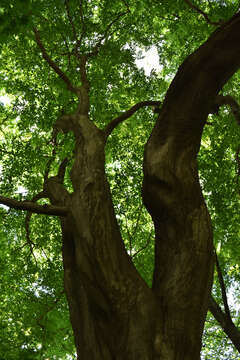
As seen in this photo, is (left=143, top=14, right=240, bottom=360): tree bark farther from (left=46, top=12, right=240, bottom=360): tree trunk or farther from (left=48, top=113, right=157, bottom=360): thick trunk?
(left=48, top=113, right=157, bottom=360): thick trunk

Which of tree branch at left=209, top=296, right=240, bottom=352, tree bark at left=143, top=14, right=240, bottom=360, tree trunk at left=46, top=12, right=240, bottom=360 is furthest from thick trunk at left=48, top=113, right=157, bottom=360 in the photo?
tree branch at left=209, top=296, right=240, bottom=352

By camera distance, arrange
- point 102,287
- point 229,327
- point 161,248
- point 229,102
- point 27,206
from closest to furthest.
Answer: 1. point 102,287
2. point 161,248
3. point 27,206
4. point 229,102
5. point 229,327

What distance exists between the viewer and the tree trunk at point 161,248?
3.53 m

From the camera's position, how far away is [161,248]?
4145 millimetres

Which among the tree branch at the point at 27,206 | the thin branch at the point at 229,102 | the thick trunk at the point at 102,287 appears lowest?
the thick trunk at the point at 102,287

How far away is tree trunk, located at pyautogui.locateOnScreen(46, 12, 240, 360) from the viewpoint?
3.53 m

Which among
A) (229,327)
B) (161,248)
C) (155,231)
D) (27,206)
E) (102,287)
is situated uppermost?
(27,206)

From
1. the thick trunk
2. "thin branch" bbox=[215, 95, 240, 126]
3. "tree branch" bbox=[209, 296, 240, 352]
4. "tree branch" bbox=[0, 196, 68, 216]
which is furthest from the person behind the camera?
"tree branch" bbox=[209, 296, 240, 352]

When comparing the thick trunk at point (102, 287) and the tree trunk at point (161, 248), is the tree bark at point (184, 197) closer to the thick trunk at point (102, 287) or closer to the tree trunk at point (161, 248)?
the tree trunk at point (161, 248)

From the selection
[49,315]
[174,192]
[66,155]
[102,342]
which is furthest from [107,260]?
[49,315]

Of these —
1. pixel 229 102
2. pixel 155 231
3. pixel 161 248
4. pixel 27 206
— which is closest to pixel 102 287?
pixel 161 248

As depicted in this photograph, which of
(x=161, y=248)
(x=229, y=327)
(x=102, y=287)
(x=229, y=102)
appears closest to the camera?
(x=102, y=287)

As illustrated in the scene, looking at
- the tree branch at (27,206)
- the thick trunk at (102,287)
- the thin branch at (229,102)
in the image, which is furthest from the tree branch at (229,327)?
the tree branch at (27,206)

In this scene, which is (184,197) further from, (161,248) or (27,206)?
(27,206)
